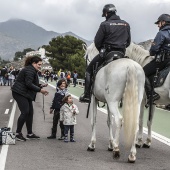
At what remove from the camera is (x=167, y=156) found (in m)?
8.68

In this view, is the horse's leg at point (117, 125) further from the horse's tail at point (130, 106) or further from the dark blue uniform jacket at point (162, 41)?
the dark blue uniform jacket at point (162, 41)

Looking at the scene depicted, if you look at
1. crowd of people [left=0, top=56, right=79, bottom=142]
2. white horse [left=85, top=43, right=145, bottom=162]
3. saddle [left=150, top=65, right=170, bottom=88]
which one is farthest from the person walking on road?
saddle [left=150, top=65, right=170, bottom=88]

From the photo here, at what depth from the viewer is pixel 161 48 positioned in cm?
912

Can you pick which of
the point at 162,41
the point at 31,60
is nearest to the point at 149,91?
the point at 162,41

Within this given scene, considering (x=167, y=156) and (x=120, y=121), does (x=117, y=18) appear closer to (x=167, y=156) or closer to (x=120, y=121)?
(x=120, y=121)

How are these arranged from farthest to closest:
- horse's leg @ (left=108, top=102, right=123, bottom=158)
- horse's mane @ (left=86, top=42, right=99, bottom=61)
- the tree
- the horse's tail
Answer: the tree
horse's mane @ (left=86, top=42, right=99, bottom=61)
horse's leg @ (left=108, top=102, right=123, bottom=158)
the horse's tail

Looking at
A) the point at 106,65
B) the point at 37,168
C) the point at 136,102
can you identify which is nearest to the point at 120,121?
the point at 136,102

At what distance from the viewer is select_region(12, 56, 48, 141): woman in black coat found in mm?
10555

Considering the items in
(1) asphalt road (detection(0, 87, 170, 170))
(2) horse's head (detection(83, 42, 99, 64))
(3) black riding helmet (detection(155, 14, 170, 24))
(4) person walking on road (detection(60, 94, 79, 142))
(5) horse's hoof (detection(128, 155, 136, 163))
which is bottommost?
(1) asphalt road (detection(0, 87, 170, 170))

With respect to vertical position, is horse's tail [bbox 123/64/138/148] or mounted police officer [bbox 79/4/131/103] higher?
mounted police officer [bbox 79/4/131/103]

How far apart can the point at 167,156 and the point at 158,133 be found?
378 centimetres

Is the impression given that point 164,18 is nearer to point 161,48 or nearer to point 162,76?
point 161,48

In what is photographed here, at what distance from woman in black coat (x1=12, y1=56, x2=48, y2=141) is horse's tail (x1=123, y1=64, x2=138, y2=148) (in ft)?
10.1

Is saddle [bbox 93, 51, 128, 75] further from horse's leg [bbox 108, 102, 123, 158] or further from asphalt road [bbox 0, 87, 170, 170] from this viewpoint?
asphalt road [bbox 0, 87, 170, 170]
